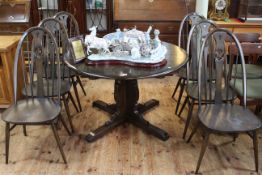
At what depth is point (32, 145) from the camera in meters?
2.22

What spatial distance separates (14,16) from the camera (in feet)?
11.1

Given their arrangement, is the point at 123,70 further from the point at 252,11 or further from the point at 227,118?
the point at 252,11

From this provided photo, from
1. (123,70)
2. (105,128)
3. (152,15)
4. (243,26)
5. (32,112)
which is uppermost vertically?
(152,15)

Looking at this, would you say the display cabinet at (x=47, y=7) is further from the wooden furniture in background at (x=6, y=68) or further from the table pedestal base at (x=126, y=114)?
the table pedestal base at (x=126, y=114)

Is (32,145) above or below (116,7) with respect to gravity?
below

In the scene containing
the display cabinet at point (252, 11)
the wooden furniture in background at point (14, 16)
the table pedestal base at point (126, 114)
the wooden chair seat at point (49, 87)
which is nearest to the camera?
the wooden chair seat at point (49, 87)

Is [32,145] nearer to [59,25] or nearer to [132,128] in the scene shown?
[132,128]

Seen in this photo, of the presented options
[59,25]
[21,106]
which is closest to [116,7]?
[59,25]

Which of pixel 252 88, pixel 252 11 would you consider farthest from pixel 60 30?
pixel 252 11

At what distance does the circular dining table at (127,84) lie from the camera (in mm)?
1790

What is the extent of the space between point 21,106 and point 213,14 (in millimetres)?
2862

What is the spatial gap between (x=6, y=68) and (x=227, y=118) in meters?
2.06

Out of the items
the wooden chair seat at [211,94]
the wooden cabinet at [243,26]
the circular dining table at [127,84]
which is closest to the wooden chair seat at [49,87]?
the circular dining table at [127,84]

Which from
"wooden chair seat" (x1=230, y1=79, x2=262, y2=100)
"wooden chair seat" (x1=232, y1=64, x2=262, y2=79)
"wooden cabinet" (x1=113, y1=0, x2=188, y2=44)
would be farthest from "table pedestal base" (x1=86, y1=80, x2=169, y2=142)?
"wooden cabinet" (x1=113, y1=0, x2=188, y2=44)
